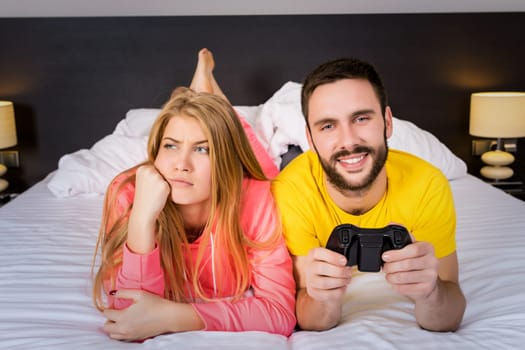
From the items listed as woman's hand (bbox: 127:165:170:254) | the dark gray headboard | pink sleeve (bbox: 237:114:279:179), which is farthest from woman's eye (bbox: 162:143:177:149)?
the dark gray headboard

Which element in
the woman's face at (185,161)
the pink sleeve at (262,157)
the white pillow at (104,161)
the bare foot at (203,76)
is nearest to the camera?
the woman's face at (185,161)

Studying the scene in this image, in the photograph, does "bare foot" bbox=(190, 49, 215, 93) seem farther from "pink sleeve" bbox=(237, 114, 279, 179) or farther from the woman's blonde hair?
the woman's blonde hair

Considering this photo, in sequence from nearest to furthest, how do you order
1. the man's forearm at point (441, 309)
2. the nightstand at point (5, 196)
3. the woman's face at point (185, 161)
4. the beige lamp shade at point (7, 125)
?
the man's forearm at point (441, 309), the woman's face at point (185, 161), the beige lamp shade at point (7, 125), the nightstand at point (5, 196)

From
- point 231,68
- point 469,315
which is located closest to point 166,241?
point 469,315

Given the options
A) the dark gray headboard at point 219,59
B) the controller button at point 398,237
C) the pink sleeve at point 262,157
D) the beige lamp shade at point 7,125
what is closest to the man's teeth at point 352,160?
the controller button at point 398,237

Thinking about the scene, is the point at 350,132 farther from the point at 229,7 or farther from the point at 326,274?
the point at 229,7

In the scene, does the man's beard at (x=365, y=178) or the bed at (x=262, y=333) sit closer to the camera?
the bed at (x=262, y=333)

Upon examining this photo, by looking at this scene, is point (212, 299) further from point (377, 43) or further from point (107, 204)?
point (377, 43)

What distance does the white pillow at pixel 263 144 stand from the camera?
6.88 feet

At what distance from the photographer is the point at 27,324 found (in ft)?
3.36

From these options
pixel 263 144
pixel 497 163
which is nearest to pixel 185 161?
pixel 263 144

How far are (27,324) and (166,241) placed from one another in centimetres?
31

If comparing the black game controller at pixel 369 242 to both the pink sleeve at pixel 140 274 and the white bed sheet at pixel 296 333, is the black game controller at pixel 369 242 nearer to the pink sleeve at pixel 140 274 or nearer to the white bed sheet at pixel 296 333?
the white bed sheet at pixel 296 333

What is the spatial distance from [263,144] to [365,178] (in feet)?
4.04
